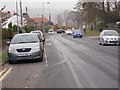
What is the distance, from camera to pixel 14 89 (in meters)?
10.6

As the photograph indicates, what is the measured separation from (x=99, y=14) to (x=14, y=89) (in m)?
69.6

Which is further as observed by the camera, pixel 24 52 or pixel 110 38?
pixel 110 38

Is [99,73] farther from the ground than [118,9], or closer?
closer

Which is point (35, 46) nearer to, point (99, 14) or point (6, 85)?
point (6, 85)

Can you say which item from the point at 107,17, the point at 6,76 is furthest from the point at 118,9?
the point at 6,76

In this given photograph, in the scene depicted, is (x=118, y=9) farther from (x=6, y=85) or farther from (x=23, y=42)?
(x=6, y=85)

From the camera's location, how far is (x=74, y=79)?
38.9 feet

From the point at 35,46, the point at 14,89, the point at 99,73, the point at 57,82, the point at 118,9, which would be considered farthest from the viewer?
the point at 118,9

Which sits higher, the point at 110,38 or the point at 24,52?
the point at 110,38

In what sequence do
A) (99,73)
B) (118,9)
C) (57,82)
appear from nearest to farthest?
1. (57,82)
2. (99,73)
3. (118,9)

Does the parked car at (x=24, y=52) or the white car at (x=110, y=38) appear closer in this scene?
the parked car at (x=24, y=52)

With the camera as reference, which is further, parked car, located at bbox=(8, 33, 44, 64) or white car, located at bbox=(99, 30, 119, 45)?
white car, located at bbox=(99, 30, 119, 45)

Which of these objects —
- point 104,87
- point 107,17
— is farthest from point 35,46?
point 107,17

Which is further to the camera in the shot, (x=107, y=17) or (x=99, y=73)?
(x=107, y=17)
